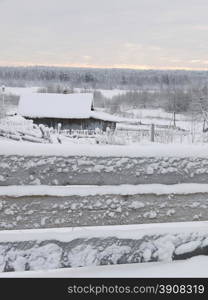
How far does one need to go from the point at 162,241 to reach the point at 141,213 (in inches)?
8.1

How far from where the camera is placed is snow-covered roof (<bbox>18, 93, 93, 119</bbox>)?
31.9 m

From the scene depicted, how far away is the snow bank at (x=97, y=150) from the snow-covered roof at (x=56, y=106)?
95.8 ft

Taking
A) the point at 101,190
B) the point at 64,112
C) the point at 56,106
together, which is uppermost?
the point at 101,190

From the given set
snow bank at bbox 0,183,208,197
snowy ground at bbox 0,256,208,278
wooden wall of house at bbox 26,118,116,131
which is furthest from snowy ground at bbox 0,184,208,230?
wooden wall of house at bbox 26,118,116,131

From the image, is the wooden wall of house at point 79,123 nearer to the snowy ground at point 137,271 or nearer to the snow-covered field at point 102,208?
the snow-covered field at point 102,208

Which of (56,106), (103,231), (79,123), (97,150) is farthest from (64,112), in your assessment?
(103,231)

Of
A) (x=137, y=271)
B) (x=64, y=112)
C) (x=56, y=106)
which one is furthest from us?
(x=56, y=106)

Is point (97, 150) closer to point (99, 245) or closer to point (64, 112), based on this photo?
point (99, 245)

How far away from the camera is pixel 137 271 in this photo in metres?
1.73

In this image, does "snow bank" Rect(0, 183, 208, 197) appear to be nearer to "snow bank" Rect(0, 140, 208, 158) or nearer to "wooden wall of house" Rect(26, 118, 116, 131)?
"snow bank" Rect(0, 140, 208, 158)

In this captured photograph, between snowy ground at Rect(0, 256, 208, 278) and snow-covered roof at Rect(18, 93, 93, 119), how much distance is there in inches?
1159

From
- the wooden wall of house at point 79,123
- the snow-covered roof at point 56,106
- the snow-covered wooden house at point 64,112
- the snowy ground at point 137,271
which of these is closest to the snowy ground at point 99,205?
the snowy ground at point 137,271

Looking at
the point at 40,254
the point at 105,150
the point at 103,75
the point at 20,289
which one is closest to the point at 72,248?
the point at 40,254

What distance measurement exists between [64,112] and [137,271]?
30681 millimetres
